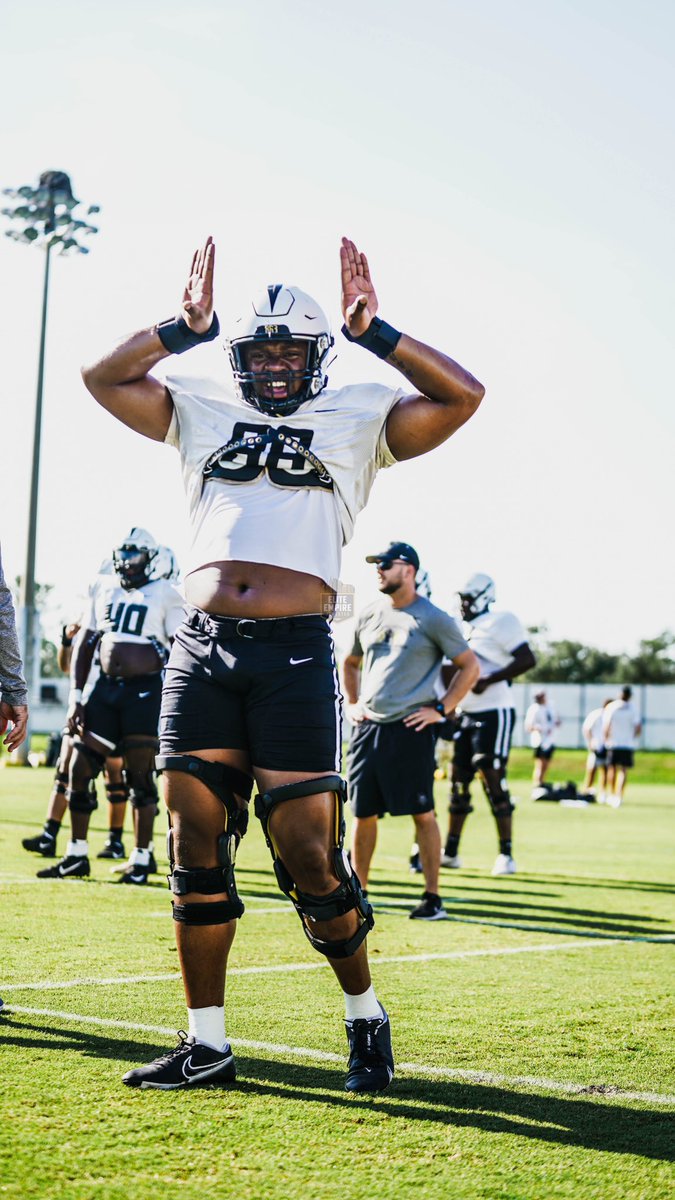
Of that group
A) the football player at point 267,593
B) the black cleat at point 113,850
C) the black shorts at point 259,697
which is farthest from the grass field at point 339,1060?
the black cleat at point 113,850

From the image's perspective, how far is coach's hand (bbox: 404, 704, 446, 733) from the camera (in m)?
9.52

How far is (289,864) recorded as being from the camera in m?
4.65

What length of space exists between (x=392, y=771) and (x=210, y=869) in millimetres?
4893

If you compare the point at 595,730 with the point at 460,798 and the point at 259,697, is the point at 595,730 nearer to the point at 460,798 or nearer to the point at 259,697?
the point at 460,798

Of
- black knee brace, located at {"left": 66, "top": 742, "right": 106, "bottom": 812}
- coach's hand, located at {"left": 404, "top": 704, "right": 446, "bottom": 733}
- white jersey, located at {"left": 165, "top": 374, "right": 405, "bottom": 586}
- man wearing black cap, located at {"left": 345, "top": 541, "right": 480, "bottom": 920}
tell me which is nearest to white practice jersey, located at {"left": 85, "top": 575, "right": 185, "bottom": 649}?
black knee brace, located at {"left": 66, "top": 742, "right": 106, "bottom": 812}

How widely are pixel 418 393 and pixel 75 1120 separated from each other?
2568 millimetres

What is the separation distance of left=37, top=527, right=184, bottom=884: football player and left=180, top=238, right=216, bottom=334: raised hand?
6.46 meters

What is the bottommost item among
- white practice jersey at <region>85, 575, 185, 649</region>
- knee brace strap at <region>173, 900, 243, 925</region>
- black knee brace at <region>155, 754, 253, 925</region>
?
knee brace strap at <region>173, 900, 243, 925</region>

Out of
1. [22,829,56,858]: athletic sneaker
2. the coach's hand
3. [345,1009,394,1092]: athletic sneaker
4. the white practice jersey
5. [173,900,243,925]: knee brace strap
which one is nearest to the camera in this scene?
[345,1009,394,1092]: athletic sneaker

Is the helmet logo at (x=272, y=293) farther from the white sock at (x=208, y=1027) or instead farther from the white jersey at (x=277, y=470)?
the white sock at (x=208, y=1027)

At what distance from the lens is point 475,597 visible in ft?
43.7

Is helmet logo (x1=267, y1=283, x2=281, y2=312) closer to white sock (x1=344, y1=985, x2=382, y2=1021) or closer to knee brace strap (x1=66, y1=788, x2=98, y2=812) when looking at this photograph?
white sock (x1=344, y1=985, x2=382, y2=1021)

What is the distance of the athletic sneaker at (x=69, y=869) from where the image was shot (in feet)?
34.1

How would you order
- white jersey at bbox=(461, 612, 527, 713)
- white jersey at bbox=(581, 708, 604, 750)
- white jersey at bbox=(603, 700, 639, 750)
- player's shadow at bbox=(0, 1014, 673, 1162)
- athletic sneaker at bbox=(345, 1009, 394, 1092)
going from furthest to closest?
white jersey at bbox=(581, 708, 604, 750)
white jersey at bbox=(603, 700, 639, 750)
white jersey at bbox=(461, 612, 527, 713)
athletic sneaker at bbox=(345, 1009, 394, 1092)
player's shadow at bbox=(0, 1014, 673, 1162)
